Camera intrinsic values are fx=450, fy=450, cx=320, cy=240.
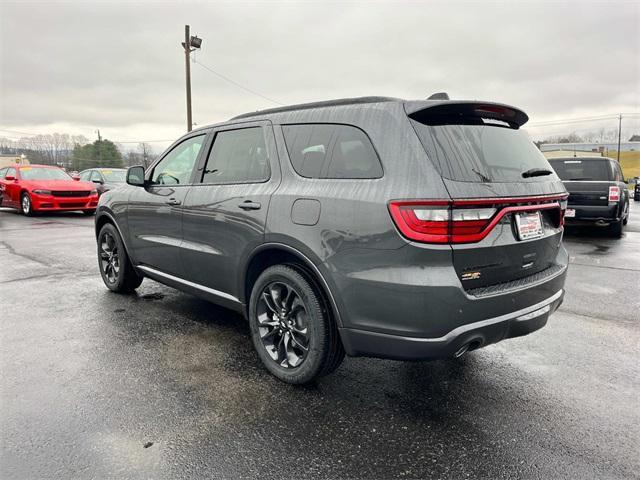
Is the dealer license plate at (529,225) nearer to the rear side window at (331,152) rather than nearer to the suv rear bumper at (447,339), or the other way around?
the suv rear bumper at (447,339)

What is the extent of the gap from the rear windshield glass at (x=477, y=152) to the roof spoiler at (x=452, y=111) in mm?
41

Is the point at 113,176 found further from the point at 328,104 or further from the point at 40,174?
the point at 328,104

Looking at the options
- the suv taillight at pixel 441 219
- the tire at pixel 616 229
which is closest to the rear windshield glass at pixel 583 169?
the tire at pixel 616 229

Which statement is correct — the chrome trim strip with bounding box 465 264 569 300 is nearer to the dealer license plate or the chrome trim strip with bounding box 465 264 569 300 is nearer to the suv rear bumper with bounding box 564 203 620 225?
the dealer license plate

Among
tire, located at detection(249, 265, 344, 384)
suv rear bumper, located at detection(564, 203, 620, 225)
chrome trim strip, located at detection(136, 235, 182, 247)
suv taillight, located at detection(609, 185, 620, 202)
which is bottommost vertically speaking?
tire, located at detection(249, 265, 344, 384)

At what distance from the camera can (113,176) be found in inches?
640

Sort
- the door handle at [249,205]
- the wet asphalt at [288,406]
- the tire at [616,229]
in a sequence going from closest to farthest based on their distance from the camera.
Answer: the wet asphalt at [288,406] → the door handle at [249,205] → the tire at [616,229]

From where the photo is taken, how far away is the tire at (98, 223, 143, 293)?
16.1 feet

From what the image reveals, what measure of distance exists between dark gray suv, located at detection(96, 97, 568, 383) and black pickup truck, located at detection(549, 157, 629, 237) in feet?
23.2

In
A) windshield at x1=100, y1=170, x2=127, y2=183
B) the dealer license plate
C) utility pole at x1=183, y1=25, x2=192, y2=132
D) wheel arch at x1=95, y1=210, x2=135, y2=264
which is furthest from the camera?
utility pole at x1=183, y1=25, x2=192, y2=132

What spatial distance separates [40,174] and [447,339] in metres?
15.7

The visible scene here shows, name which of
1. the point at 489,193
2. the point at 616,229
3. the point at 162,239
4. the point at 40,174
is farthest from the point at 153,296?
the point at 40,174

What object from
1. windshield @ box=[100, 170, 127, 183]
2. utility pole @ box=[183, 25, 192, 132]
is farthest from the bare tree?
windshield @ box=[100, 170, 127, 183]

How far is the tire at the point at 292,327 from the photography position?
9.05 ft
